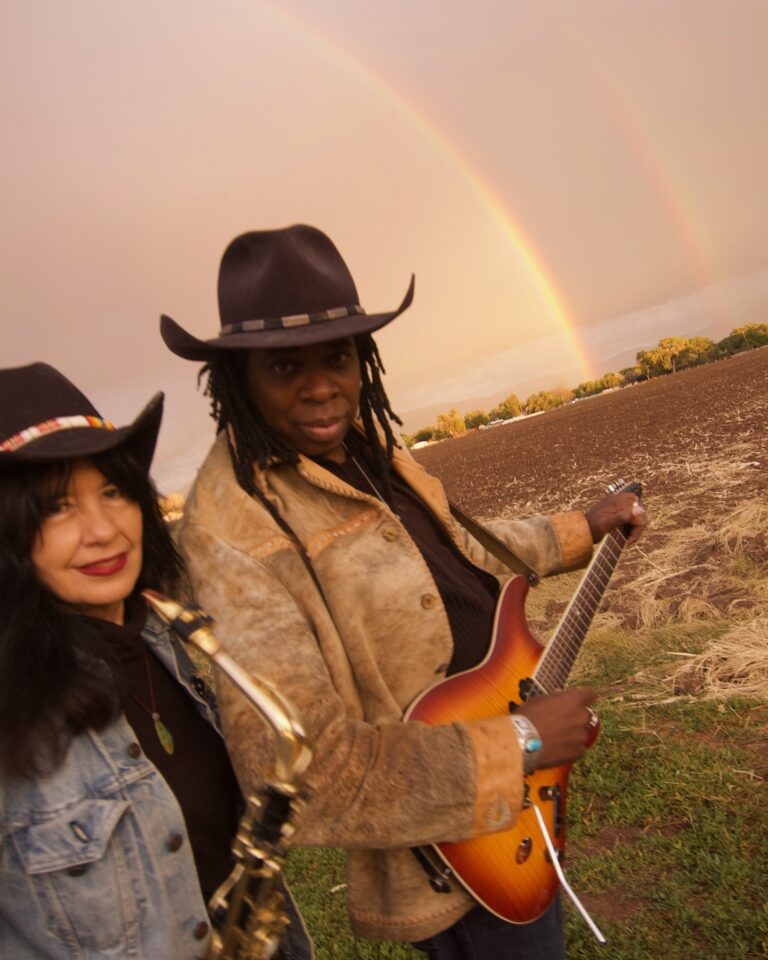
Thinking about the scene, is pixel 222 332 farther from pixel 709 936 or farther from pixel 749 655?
pixel 749 655

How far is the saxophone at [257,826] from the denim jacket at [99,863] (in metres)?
0.13

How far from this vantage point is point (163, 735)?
73.2 inches

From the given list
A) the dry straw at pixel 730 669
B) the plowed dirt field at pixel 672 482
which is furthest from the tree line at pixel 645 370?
the dry straw at pixel 730 669

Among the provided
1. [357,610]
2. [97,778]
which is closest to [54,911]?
[97,778]

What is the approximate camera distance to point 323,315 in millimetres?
1920

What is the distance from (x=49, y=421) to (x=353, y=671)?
898 mm

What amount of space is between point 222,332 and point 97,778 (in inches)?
42.3

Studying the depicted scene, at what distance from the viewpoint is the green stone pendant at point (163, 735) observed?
1853mm

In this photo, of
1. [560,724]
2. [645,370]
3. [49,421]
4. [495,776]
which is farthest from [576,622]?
[645,370]

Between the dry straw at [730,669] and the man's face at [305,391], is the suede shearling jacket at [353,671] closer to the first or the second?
the man's face at [305,391]

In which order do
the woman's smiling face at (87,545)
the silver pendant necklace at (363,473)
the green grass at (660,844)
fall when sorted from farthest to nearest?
the green grass at (660,844) → the silver pendant necklace at (363,473) → the woman's smiling face at (87,545)

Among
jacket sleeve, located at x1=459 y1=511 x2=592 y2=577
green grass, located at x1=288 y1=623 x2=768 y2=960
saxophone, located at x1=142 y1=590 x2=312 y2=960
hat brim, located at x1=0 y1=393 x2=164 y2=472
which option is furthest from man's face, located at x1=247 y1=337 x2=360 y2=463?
green grass, located at x1=288 y1=623 x2=768 y2=960

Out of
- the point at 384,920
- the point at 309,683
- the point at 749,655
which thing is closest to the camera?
the point at 309,683

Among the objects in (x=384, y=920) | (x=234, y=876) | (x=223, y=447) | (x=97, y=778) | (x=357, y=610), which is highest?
(x=223, y=447)
